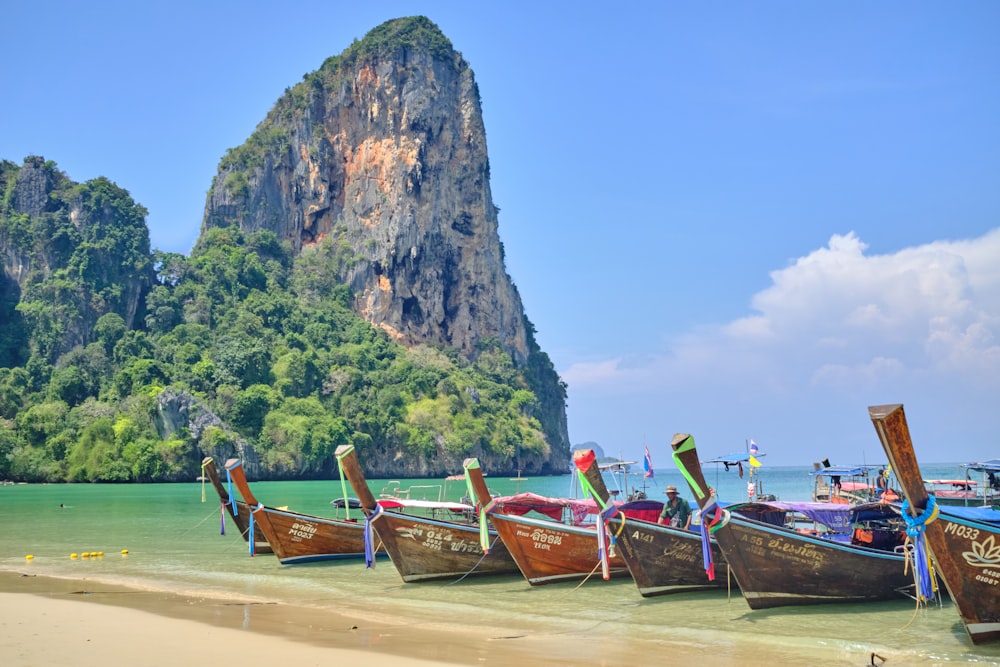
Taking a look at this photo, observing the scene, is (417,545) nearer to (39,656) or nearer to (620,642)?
(620,642)

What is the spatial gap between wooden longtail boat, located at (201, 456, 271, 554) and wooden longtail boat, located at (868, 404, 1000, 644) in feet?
44.2

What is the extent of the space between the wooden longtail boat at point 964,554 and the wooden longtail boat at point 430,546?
8.36 metres

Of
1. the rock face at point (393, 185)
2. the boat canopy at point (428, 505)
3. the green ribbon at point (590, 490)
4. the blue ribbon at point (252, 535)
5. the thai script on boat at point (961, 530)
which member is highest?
the rock face at point (393, 185)

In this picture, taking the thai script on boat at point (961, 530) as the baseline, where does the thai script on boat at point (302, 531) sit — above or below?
below

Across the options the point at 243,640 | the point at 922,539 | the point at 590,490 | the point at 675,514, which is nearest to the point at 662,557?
the point at 675,514

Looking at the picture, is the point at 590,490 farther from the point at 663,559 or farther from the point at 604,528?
the point at 663,559

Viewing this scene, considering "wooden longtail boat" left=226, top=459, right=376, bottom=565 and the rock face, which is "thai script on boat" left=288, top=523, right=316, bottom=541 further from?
the rock face

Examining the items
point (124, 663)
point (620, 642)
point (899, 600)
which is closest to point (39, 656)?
point (124, 663)

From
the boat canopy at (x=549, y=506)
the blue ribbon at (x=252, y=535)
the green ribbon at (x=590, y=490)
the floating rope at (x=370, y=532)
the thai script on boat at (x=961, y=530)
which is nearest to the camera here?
the thai script on boat at (x=961, y=530)

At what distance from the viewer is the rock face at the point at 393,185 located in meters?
106

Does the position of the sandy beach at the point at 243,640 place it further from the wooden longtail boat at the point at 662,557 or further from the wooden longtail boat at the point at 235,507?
the wooden longtail boat at the point at 235,507

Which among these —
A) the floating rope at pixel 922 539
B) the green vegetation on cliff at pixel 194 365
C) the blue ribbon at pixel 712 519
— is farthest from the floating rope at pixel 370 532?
the green vegetation on cliff at pixel 194 365

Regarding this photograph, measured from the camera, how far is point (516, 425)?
9819 cm

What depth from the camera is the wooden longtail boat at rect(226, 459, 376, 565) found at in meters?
19.3
